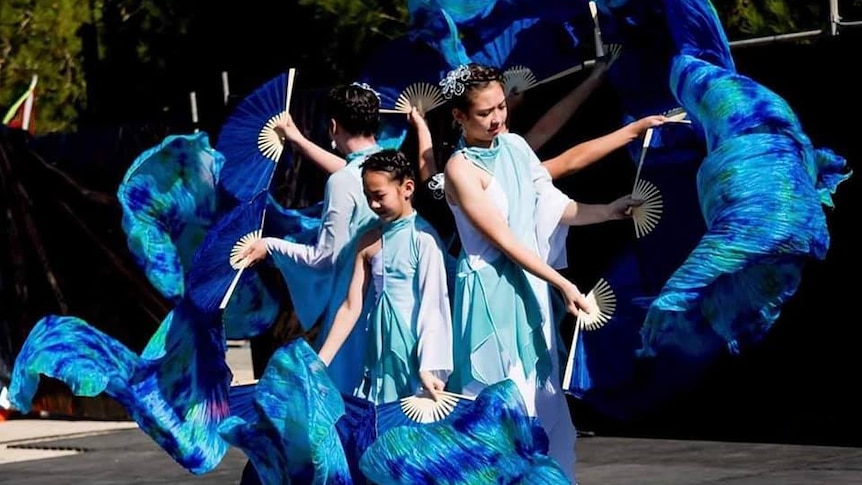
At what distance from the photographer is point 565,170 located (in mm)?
6684

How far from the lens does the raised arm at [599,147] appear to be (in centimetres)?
638

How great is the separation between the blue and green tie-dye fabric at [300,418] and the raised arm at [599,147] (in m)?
1.09

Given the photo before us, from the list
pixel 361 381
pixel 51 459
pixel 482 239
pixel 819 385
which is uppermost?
pixel 482 239

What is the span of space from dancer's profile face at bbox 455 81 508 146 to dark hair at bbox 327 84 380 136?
2.17 feet

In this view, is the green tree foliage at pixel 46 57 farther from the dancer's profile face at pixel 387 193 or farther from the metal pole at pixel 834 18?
the dancer's profile face at pixel 387 193

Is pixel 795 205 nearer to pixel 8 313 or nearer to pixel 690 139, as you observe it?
pixel 690 139

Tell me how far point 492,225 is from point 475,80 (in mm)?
487

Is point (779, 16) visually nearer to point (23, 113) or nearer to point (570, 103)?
point (570, 103)

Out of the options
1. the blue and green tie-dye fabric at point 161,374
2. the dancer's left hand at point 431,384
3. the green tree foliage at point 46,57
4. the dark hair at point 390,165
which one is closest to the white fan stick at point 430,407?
the dancer's left hand at point 431,384

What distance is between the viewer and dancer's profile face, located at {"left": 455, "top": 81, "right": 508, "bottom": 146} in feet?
20.8

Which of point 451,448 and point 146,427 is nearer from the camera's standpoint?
point 451,448

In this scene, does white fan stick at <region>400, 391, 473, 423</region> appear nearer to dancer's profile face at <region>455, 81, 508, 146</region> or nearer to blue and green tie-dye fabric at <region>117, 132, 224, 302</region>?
dancer's profile face at <region>455, 81, 508, 146</region>

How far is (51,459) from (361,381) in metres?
4.35

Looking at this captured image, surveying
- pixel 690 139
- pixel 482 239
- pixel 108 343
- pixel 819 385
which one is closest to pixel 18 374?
pixel 108 343
